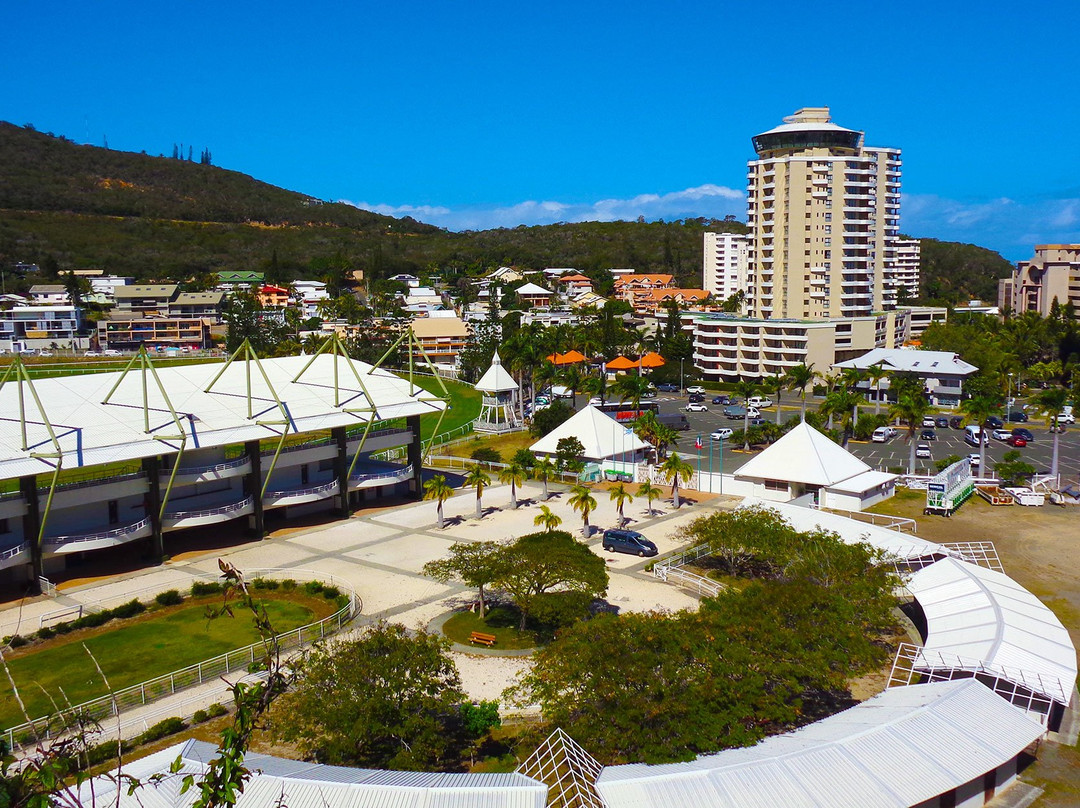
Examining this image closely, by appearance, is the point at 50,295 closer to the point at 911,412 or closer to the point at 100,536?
the point at 100,536

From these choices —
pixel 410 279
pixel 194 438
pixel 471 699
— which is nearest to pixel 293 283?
pixel 410 279

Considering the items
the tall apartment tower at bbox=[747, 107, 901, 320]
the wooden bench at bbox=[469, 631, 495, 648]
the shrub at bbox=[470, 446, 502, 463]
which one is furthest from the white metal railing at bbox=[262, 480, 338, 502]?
the tall apartment tower at bbox=[747, 107, 901, 320]

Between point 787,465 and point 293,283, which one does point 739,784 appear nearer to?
point 787,465

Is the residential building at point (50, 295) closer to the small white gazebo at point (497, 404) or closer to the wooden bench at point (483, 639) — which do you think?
the small white gazebo at point (497, 404)

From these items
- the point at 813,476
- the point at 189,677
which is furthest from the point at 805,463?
the point at 189,677

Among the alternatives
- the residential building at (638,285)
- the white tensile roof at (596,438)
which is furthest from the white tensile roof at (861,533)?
the residential building at (638,285)

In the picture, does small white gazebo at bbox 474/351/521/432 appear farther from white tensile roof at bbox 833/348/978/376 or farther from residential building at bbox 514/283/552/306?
residential building at bbox 514/283/552/306
